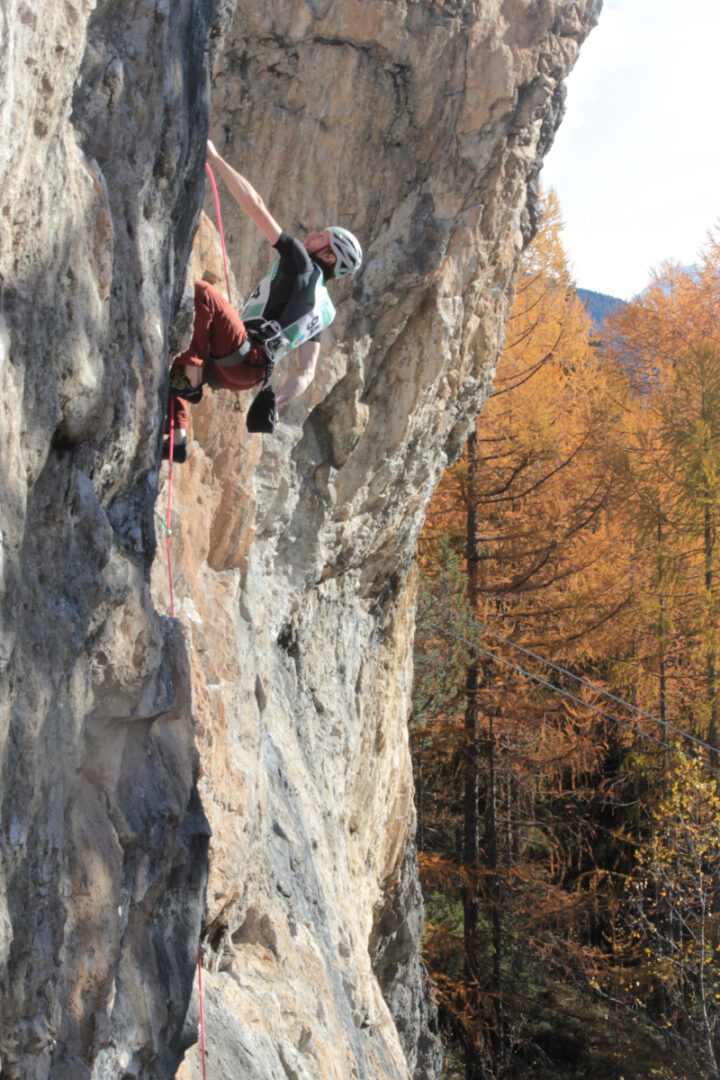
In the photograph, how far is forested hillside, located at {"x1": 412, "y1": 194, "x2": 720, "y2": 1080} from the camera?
12.7m

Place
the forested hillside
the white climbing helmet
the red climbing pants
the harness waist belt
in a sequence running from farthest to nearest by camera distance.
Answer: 1. the forested hillside
2. the white climbing helmet
3. the harness waist belt
4. the red climbing pants

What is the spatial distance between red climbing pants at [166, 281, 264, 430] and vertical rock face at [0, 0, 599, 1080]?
0.42m

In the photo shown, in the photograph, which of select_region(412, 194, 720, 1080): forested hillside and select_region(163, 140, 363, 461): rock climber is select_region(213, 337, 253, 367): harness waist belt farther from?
select_region(412, 194, 720, 1080): forested hillside

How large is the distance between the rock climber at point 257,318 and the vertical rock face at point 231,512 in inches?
19.7

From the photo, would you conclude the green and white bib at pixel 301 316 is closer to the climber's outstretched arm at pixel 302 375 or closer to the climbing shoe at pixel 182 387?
the climber's outstretched arm at pixel 302 375

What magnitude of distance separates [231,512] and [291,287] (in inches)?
59.0

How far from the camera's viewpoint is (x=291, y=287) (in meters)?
4.61

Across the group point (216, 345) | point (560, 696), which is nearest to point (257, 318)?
point (216, 345)

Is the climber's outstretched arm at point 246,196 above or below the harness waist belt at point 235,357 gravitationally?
above

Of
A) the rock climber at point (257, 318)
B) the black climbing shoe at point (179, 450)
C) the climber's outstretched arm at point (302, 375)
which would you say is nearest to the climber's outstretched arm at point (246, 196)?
A: the rock climber at point (257, 318)

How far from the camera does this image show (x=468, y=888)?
42.2ft

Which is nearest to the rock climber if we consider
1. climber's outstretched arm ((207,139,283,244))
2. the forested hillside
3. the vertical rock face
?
climber's outstretched arm ((207,139,283,244))

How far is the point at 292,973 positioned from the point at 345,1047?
2.96ft

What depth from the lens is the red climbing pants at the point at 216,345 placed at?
4.20 meters
